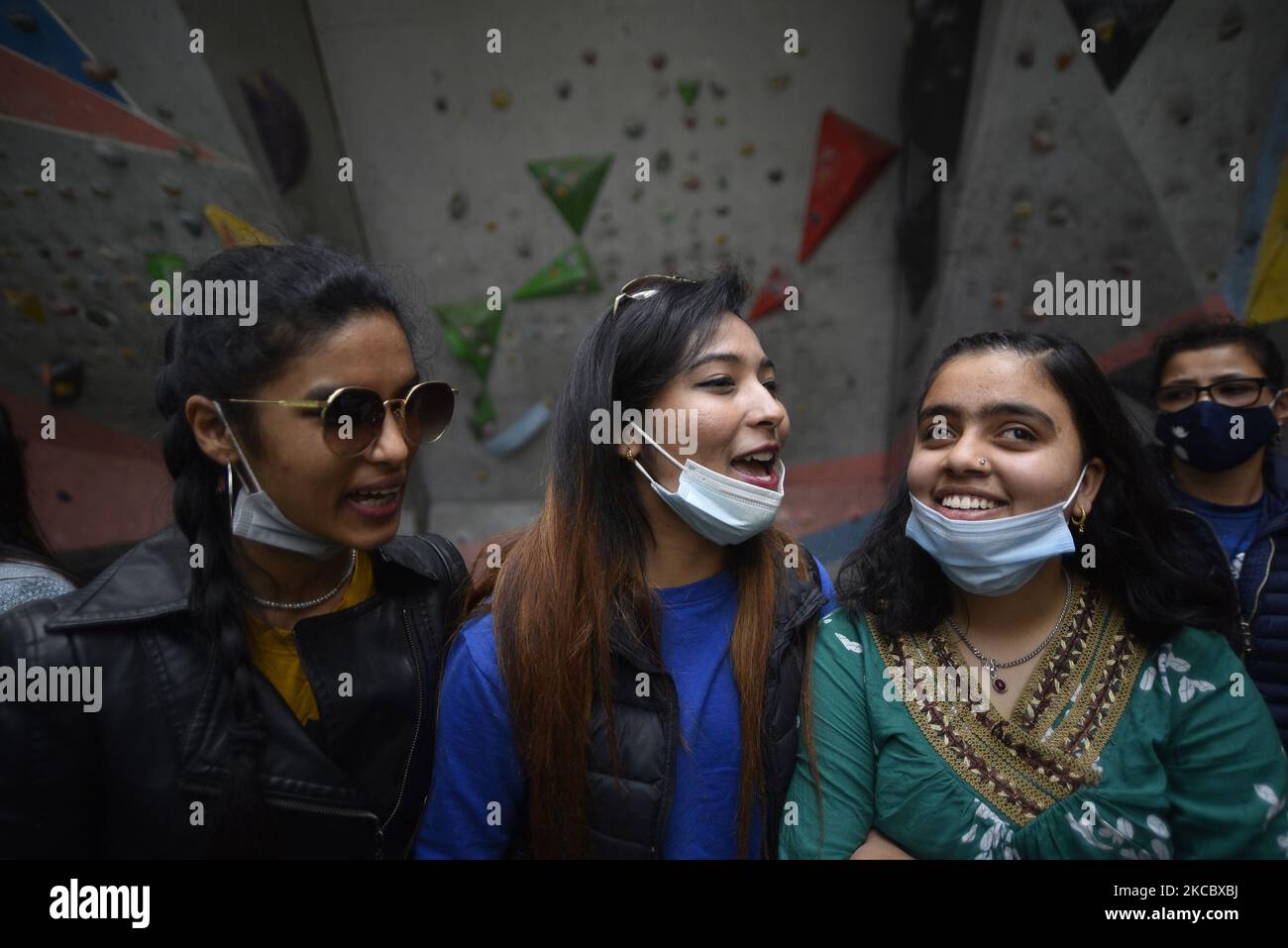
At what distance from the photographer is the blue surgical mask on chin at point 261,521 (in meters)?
1.81

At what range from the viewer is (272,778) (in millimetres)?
1770

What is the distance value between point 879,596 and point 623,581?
66cm

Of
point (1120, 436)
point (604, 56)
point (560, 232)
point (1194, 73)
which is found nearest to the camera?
point (1120, 436)

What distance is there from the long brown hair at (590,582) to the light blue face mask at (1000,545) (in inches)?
18.1

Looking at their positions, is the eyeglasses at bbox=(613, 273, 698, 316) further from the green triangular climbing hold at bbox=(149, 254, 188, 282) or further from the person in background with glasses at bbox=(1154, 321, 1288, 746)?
the green triangular climbing hold at bbox=(149, 254, 188, 282)

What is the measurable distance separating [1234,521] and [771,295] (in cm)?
284

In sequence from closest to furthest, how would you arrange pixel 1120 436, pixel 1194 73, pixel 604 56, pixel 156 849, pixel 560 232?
pixel 156 849
pixel 1120 436
pixel 1194 73
pixel 604 56
pixel 560 232

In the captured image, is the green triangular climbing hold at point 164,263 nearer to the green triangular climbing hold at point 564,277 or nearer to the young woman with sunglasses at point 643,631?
the green triangular climbing hold at point 564,277

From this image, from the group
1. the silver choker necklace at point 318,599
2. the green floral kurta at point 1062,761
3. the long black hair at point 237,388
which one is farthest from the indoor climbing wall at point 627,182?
the green floral kurta at point 1062,761

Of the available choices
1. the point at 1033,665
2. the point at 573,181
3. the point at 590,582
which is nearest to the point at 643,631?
the point at 590,582

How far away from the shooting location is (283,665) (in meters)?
1.91
